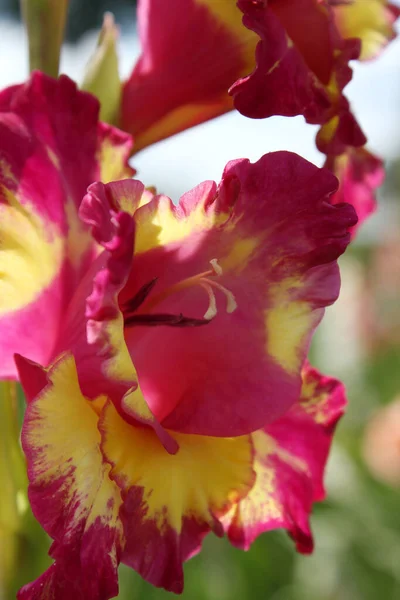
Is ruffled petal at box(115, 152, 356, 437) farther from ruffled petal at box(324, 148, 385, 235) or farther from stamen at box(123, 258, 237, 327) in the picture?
ruffled petal at box(324, 148, 385, 235)

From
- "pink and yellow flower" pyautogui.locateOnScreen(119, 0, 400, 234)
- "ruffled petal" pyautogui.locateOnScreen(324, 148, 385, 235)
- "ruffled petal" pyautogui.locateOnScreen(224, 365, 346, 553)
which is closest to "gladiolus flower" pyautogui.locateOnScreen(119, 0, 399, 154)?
"pink and yellow flower" pyautogui.locateOnScreen(119, 0, 400, 234)

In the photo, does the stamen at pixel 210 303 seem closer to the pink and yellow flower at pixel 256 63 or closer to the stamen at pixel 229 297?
the stamen at pixel 229 297

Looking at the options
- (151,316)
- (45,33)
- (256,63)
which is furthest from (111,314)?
(45,33)

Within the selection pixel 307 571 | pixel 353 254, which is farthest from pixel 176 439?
pixel 353 254

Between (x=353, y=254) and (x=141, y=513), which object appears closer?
(x=141, y=513)

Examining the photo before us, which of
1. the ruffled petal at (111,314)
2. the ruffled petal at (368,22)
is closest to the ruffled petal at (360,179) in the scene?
the ruffled petal at (368,22)

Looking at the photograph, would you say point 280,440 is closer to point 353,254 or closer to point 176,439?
point 176,439

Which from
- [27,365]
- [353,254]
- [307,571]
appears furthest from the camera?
[353,254]
